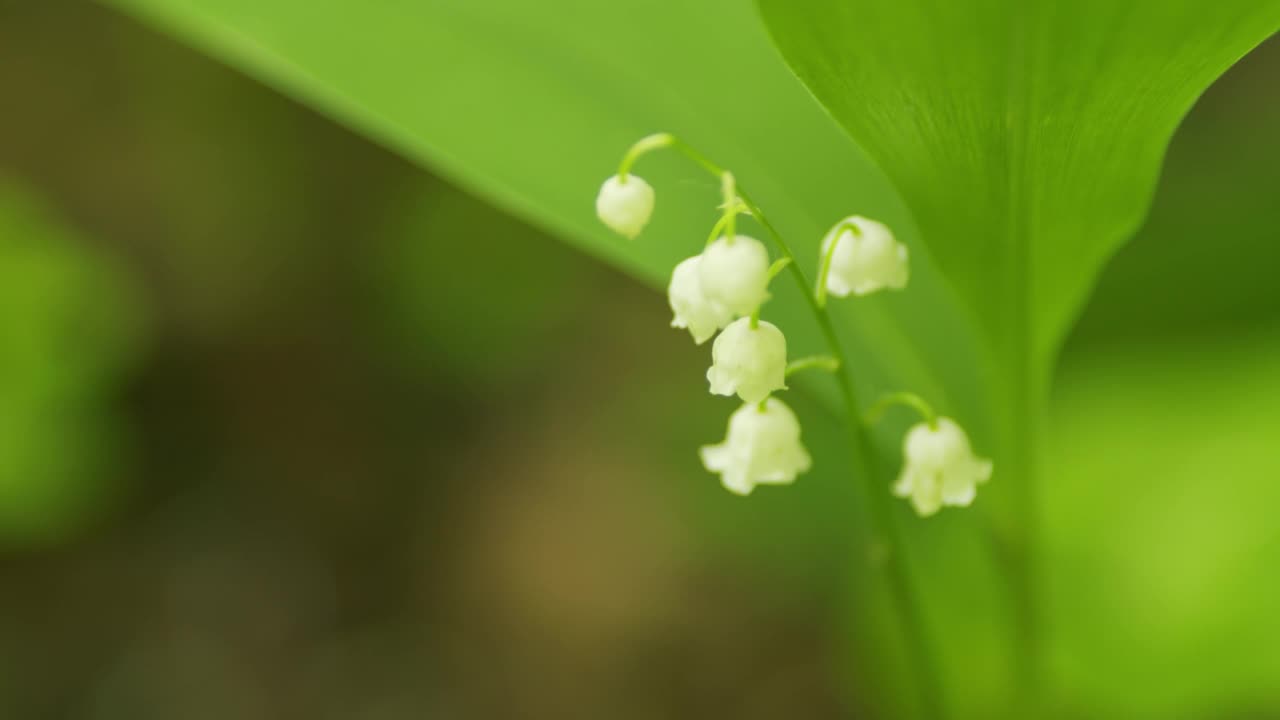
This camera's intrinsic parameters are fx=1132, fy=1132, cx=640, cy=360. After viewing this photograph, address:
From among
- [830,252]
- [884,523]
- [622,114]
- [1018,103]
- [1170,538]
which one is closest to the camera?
[1018,103]

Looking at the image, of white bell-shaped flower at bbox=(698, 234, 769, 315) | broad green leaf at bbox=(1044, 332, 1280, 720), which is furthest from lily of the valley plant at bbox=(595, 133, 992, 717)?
broad green leaf at bbox=(1044, 332, 1280, 720)

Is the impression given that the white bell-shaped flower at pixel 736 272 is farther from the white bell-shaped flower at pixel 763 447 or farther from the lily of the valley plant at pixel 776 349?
the white bell-shaped flower at pixel 763 447

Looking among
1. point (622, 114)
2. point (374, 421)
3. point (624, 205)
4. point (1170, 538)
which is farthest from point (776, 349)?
point (374, 421)

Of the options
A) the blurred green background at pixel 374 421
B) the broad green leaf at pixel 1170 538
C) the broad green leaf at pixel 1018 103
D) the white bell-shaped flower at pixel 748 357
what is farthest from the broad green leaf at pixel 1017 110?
the blurred green background at pixel 374 421

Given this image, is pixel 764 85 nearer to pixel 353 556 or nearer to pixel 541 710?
pixel 541 710

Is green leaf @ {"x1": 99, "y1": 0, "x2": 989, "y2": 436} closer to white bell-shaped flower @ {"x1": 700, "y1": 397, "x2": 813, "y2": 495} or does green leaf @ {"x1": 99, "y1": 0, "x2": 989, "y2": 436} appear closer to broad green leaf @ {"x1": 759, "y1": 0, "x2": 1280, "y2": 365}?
white bell-shaped flower @ {"x1": 700, "y1": 397, "x2": 813, "y2": 495}

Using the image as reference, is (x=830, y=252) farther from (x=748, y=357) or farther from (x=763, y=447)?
(x=763, y=447)
